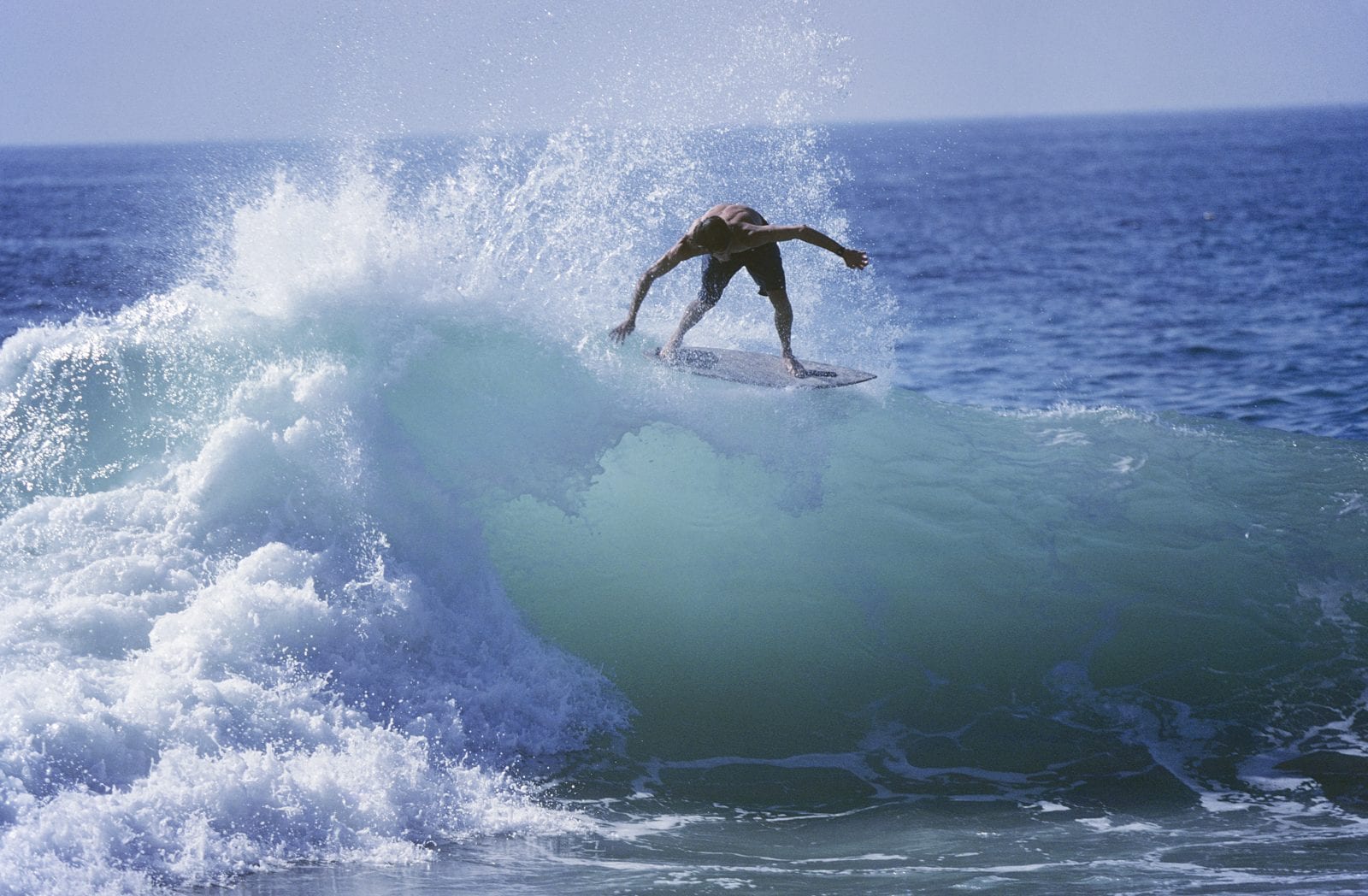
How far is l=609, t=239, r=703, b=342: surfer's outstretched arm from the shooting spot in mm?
8453

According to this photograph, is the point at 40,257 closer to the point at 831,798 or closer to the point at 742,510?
the point at 742,510

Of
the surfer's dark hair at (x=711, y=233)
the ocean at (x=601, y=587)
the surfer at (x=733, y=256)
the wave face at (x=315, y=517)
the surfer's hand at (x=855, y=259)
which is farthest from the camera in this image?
the surfer's dark hair at (x=711, y=233)

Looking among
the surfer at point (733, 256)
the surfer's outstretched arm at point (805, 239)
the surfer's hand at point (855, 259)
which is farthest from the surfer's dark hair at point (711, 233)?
the surfer's hand at point (855, 259)

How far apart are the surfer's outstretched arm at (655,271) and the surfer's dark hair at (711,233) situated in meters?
0.07

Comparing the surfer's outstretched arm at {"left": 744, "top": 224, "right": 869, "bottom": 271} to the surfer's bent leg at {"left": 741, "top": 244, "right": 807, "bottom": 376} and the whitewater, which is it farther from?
the whitewater

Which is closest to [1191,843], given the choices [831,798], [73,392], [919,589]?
[831,798]

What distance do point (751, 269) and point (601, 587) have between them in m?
2.55

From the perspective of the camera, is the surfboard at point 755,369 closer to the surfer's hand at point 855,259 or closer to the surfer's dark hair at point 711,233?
the surfer's dark hair at point 711,233

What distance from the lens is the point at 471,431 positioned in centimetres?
882

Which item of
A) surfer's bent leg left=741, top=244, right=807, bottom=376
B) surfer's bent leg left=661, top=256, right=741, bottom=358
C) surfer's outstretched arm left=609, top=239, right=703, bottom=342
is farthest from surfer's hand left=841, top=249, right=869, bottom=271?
surfer's outstretched arm left=609, top=239, right=703, bottom=342

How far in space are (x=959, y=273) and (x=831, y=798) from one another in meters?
22.4

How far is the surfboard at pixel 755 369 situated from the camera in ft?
28.6

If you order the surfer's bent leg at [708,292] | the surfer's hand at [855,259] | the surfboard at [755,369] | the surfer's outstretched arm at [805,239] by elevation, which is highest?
Answer: the surfer's outstretched arm at [805,239]

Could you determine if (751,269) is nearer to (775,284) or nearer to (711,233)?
(775,284)
